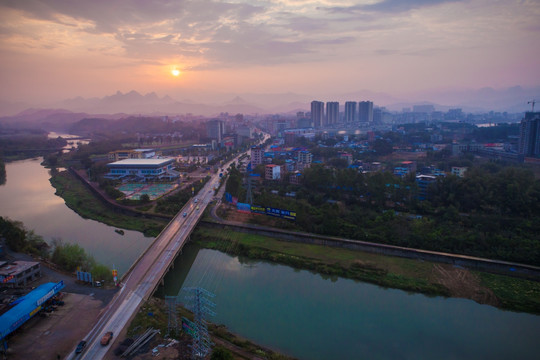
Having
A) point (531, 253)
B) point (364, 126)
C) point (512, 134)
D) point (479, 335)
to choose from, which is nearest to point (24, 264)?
point (479, 335)

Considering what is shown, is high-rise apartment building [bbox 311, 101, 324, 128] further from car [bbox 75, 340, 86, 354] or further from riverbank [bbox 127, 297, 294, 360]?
car [bbox 75, 340, 86, 354]

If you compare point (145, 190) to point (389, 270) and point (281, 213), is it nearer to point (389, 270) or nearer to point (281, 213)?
point (281, 213)

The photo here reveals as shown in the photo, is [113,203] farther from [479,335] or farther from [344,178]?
[479,335]

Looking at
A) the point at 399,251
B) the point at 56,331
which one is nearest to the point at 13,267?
the point at 56,331

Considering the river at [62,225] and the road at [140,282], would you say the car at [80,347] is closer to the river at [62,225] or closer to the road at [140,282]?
the road at [140,282]

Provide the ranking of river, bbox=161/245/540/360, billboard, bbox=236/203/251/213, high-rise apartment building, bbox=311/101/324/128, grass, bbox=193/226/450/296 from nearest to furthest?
1. river, bbox=161/245/540/360
2. grass, bbox=193/226/450/296
3. billboard, bbox=236/203/251/213
4. high-rise apartment building, bbox=311/101/324/128

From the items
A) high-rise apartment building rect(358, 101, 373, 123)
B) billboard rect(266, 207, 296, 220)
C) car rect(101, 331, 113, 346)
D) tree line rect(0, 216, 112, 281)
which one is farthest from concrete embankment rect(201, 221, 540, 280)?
high-rise apartment building rect(358, 101, 373, 123)

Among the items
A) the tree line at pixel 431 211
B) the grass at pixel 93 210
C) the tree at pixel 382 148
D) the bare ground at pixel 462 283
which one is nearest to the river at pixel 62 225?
the grass at pixel 93 210
